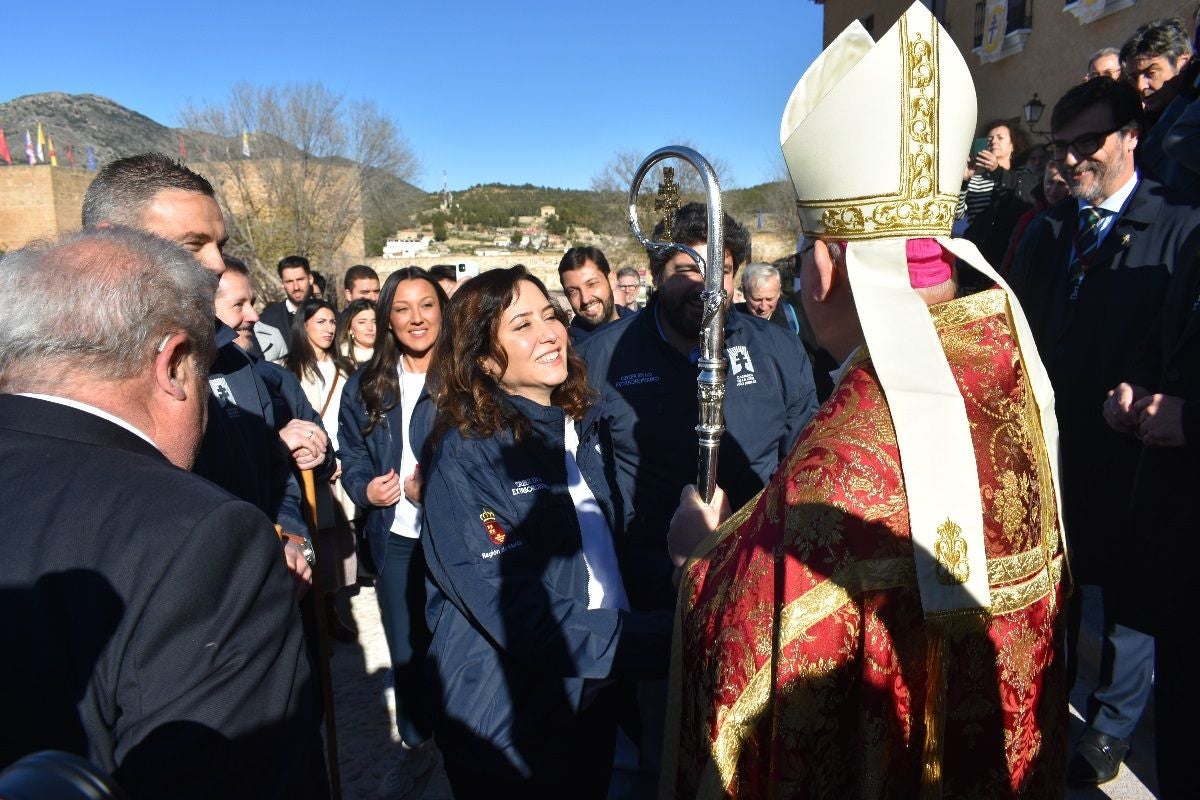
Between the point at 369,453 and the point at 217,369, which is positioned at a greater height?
the point at 217,369

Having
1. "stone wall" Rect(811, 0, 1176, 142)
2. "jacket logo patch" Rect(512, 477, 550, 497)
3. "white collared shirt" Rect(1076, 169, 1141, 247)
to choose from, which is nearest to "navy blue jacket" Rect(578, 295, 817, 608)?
"jacket logo patch" Rect(512, 477, 550, 497)

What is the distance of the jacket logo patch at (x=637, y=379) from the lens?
3256mm

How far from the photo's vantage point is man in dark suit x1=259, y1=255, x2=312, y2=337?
7652 millimetres

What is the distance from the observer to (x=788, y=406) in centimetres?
346

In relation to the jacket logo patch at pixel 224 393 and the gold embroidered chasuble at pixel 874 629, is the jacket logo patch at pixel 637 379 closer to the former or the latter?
the jacket logo patch at pixel 224 393

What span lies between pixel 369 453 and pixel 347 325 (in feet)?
5.92

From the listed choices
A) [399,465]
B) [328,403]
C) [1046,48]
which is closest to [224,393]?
[399,465]

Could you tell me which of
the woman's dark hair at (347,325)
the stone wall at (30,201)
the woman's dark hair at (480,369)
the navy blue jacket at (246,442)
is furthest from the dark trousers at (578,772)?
the stone wall at (30,201)

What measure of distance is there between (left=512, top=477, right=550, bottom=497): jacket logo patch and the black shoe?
2449mm

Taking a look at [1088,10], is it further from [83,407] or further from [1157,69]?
[83,407]

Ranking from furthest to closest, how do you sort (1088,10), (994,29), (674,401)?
(994,29)
(1088,10)
(674,401)

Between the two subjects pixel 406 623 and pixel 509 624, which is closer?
pixel 509 624

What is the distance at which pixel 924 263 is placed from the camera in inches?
66.6

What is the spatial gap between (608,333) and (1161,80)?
3.30m
